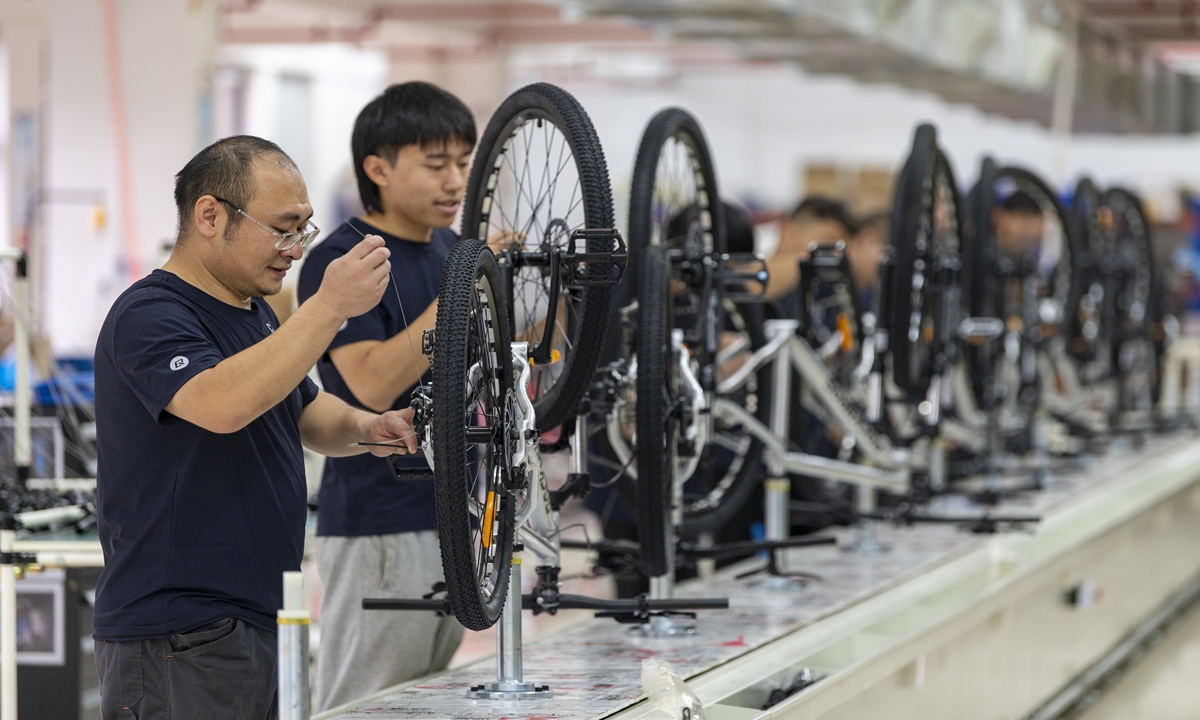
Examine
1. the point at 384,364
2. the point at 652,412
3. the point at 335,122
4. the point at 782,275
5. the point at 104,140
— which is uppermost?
the point at 335,122

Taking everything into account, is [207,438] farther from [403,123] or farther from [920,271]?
[920,271]

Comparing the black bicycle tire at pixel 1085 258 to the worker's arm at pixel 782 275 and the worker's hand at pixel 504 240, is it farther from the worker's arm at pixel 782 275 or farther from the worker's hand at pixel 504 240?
the worker's hand at pixel 504 240

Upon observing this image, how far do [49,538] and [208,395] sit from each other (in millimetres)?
1427

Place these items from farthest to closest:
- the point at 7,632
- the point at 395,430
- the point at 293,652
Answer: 1. the point at 7,632
2. the point at 395,430
3. the point at 293,652

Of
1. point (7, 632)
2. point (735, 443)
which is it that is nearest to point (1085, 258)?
point (735, 443)

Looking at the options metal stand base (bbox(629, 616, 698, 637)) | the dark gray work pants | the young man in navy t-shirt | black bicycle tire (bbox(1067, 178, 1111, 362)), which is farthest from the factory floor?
the dark gray work pants

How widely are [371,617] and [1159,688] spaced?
3448 mm

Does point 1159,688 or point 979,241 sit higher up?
point 979,241

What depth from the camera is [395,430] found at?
203cm

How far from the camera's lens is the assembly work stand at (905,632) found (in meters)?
2.41

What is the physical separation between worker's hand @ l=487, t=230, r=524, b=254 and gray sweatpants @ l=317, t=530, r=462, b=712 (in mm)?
530

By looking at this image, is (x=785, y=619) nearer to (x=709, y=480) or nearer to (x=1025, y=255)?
(x=709, y=480)

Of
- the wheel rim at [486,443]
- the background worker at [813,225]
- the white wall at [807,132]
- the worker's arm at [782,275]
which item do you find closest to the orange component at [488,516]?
the wheel rim at [486,443]

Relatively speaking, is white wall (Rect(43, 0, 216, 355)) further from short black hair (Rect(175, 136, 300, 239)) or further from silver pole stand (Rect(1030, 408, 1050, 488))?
short black hair (Rect(175, 136, 300, 239))
